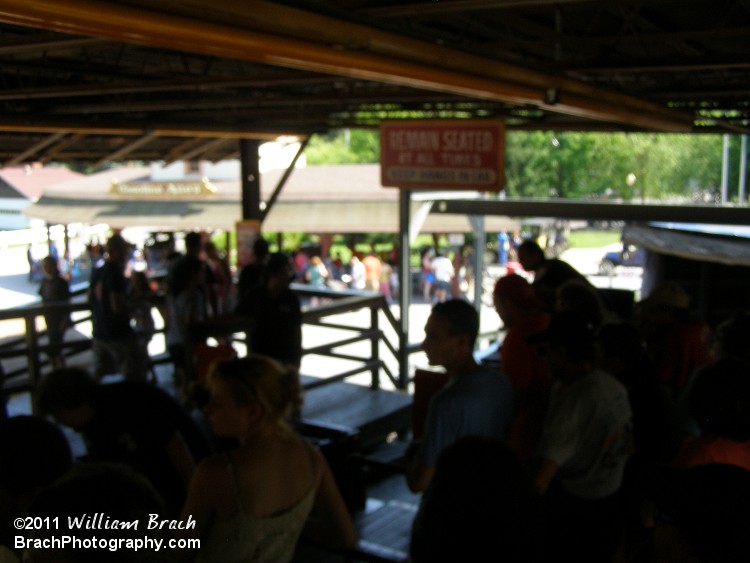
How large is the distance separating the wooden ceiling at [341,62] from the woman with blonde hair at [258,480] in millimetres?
1185

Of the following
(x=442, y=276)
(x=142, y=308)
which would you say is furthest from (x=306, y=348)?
(x=442, y=276)

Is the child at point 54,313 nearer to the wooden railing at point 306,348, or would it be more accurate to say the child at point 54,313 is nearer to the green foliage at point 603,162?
the wooden railing at point 306,348

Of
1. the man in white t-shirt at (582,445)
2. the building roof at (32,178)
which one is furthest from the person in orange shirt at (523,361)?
the building roof at (32,178)

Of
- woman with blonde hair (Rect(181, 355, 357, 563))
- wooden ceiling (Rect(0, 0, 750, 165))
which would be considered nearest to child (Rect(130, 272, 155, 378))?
wooden ceiling (Rect(0, 0, 750, 165))

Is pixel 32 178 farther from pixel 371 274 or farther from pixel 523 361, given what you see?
pixel 523 361

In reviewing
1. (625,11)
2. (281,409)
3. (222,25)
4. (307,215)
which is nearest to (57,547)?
(281,409)

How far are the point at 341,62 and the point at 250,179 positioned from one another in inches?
342

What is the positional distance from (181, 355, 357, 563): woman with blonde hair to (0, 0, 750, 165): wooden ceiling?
1.18 metres

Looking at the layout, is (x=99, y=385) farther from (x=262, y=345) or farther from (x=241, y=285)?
(x=241, y=285)

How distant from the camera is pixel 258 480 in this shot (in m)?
2.55

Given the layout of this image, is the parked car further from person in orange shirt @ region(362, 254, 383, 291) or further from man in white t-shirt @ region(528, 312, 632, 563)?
man in white t-shirt @ region(528, 312, 632, 563)

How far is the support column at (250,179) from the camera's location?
1189 cm

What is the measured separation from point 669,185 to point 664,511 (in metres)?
41.3

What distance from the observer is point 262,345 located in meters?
6.14
